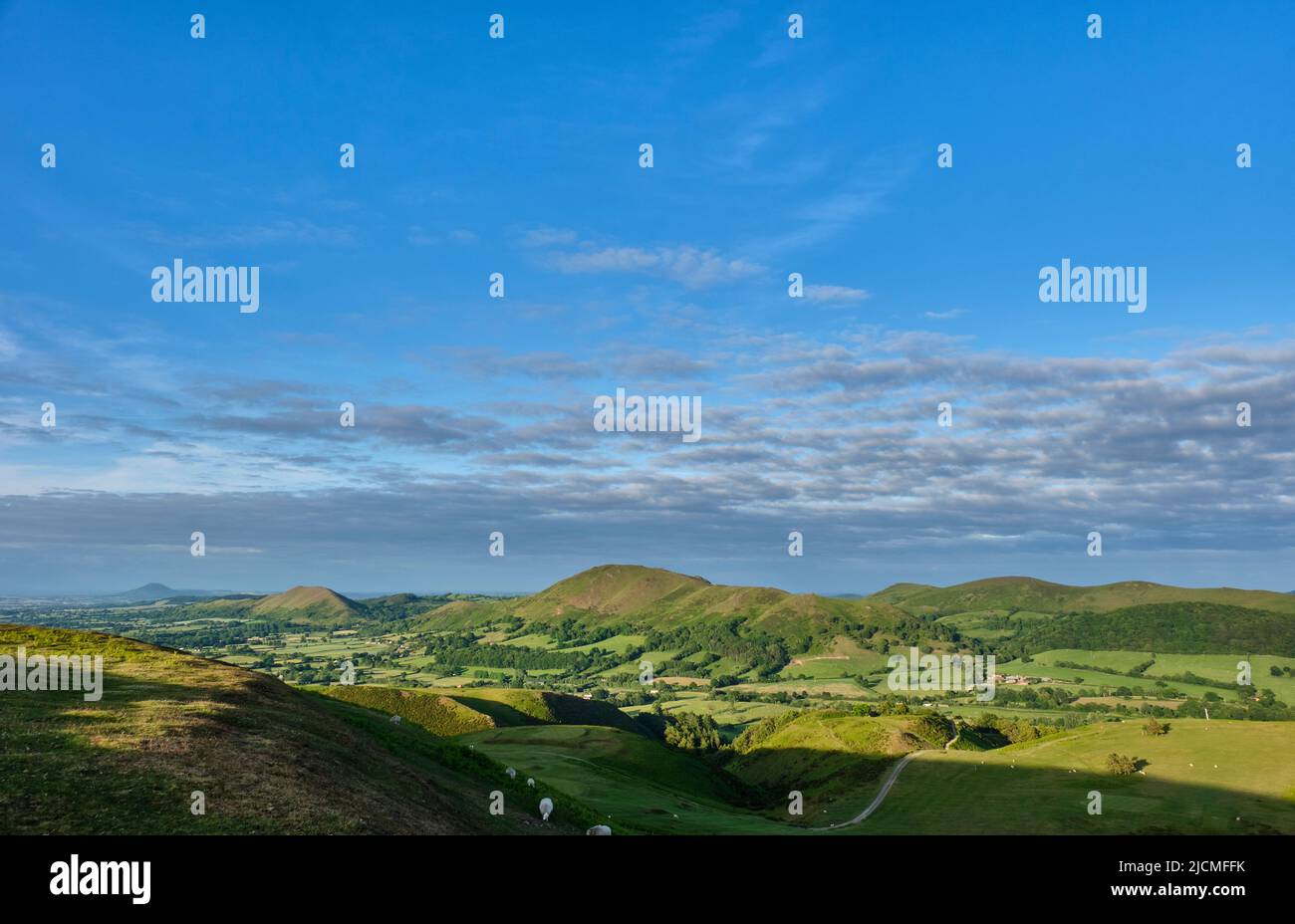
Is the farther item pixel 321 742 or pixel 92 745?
pixel 321 742

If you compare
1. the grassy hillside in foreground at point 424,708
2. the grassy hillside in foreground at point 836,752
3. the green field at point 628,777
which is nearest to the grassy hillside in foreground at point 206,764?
the green field at point 628,777

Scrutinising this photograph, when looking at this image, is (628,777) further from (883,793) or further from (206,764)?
(206,764)

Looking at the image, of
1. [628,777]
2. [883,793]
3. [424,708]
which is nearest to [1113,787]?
[883,793]

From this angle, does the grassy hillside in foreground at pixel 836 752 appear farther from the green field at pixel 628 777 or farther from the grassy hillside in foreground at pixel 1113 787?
the green field at pixel 628 777

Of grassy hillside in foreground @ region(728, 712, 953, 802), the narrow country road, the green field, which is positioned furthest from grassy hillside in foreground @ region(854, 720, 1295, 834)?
the green field
